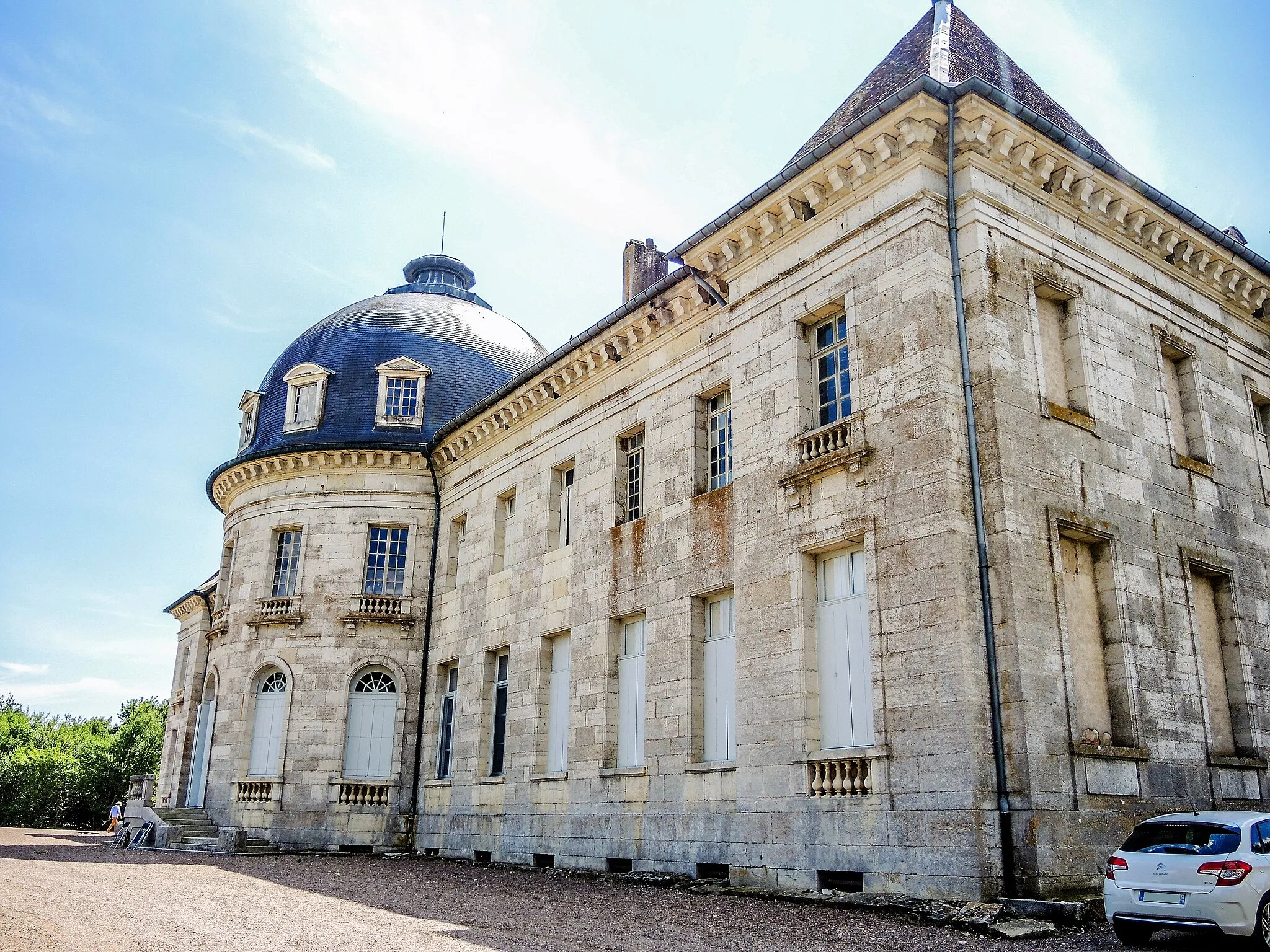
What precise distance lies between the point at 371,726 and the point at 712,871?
11.5 metres

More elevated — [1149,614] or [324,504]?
[324,504]

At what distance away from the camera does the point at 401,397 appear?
25.1m

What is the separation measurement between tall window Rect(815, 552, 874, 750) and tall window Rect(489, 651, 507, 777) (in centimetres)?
821

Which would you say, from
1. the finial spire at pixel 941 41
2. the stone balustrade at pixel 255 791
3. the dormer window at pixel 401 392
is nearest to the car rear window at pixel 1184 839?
the finial spire at pixel 941 41

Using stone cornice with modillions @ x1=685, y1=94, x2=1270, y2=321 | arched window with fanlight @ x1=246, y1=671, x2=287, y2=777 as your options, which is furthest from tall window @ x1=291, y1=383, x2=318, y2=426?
stone cornice with modillions @ x1=685, y1=94, x2=1270, y2=321

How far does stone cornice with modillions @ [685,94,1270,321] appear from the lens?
40.4 feet

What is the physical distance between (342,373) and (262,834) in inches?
421

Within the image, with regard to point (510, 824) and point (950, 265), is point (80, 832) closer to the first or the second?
point (510, 824)

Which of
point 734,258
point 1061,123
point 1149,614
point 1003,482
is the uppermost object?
point 1061,123

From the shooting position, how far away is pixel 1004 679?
10.8 m

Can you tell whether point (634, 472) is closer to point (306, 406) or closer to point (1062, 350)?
point (1062, 350)

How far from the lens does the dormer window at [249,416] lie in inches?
1053

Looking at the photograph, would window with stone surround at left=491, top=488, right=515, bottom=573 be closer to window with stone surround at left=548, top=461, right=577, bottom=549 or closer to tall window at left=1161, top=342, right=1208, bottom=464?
window with stone surround at left=548, top=461, right=577, bottom=549

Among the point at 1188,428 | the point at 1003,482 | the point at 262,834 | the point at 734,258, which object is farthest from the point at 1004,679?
the point at 262,834
